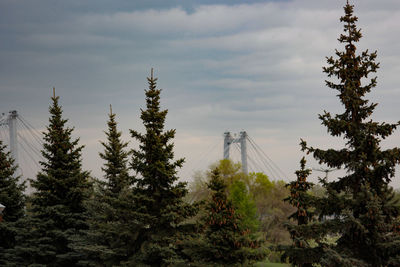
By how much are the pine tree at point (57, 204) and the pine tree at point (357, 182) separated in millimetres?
16218

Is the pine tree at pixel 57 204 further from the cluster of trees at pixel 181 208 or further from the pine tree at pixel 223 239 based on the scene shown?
the pine tree at pixel 223 239

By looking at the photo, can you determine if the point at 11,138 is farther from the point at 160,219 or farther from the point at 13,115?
the point at 160,219

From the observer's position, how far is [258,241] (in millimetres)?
17953

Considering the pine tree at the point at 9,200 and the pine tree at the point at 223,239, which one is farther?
the pine tree at the point at 9,200

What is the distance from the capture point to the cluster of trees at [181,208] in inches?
470

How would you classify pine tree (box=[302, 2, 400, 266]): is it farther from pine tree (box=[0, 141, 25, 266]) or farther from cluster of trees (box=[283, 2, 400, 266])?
pine tree (box=[0, 141, 25, 266])

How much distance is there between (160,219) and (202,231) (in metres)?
2.03

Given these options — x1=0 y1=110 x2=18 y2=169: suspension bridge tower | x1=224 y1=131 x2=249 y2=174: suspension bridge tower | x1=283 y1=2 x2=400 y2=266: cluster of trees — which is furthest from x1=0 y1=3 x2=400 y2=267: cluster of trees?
x1=224 y1=131 x2=249 y2=174: suspension bridge tower

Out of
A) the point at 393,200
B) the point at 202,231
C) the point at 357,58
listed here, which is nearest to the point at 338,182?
the point at 393,200

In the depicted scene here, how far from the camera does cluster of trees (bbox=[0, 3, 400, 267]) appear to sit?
11945 mm

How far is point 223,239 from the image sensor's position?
17.0 metres

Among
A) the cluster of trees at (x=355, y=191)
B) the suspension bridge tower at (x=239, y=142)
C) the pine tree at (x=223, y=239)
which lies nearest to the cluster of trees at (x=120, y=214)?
the pine tree at (x=223, y=239)

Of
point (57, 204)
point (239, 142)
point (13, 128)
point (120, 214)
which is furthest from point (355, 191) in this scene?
→ point (239, 142)

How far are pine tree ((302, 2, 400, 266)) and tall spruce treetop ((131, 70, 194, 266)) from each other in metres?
8.27
